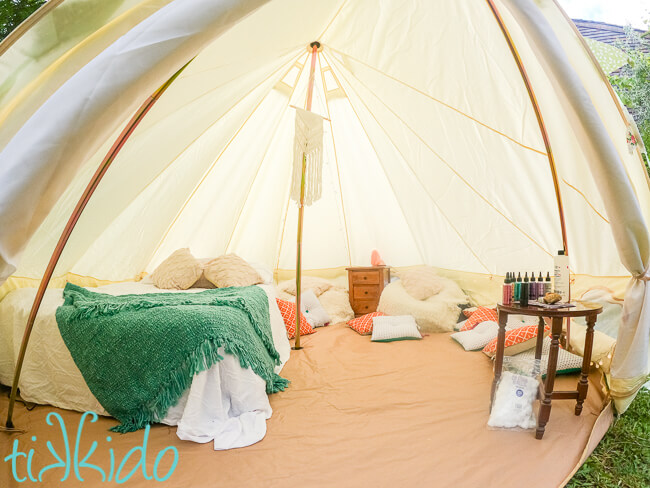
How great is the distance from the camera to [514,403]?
76.9 inches

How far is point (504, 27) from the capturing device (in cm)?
220

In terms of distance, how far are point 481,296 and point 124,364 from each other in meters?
2.95

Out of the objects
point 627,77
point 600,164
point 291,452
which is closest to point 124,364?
point 291,452

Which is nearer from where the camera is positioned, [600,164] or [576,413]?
[600,164]

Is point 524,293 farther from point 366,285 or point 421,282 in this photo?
point 366,285

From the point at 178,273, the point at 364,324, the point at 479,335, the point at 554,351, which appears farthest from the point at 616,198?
the point at 178,273

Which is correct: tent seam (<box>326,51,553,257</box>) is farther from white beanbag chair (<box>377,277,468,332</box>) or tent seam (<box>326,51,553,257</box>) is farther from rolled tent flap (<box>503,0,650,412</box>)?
rolled tent flap (<box>503,0,650,412</box>)

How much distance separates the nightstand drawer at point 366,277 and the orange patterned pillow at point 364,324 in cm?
39

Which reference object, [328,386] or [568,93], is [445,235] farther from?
[568,93]

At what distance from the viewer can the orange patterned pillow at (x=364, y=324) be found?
372 centimetres

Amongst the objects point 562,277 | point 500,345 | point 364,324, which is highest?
point 562,277

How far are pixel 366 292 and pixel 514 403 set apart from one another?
2.37 meters

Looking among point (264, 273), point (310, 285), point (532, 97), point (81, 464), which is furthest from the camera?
point (310, 285)

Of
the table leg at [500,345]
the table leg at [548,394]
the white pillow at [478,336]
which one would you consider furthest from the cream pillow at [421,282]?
the table leg at [548,394]
